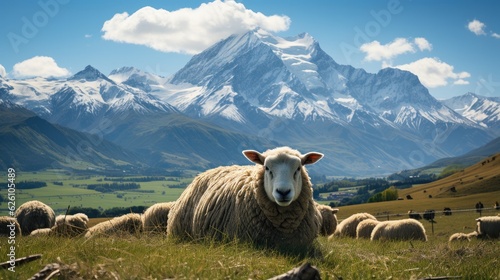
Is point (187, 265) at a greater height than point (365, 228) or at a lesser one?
greater

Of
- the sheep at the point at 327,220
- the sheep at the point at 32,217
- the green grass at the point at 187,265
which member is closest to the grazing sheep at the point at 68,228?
the green grass at the point at 187,265

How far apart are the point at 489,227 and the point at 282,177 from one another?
24.7 meters

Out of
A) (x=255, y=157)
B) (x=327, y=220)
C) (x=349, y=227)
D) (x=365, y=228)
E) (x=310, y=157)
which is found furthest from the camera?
(x=349, y=227)

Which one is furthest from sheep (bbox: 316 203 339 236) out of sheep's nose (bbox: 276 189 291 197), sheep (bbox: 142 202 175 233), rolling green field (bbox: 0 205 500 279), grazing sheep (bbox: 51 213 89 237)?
rolling green field (bbox: 0 205 500 279)

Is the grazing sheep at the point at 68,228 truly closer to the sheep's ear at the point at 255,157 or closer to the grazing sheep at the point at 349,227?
the sheep's ear at the point at 255,157

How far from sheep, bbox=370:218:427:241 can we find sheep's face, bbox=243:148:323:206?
50.3 ft

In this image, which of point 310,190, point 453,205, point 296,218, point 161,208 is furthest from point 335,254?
point 453,205

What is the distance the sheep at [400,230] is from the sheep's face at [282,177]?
15324mm

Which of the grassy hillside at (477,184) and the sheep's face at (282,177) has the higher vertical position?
the sheep's face at (282,177)

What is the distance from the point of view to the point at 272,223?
1104cm

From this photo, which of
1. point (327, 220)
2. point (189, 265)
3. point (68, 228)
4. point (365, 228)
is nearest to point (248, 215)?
point (189, 265)

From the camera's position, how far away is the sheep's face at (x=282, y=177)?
1037cm

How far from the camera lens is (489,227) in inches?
1213

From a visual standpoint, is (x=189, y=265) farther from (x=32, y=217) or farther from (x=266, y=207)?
(x=32, y=217)
